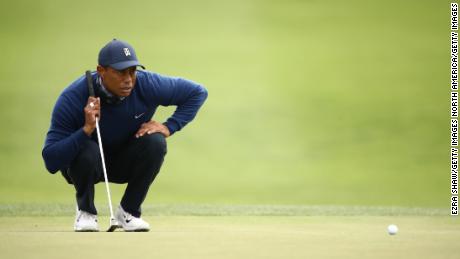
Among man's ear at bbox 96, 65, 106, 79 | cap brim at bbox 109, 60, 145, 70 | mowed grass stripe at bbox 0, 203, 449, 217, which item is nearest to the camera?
cap brim at bbox 109, 60, 145, 70

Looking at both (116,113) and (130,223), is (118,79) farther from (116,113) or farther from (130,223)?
(130,223)

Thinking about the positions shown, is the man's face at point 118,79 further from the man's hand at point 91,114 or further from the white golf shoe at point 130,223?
the white golf shoe at point 130,223

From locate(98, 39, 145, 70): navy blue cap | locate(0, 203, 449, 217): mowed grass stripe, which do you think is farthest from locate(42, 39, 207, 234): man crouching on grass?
locate(0, 203, 449, 217): mowed grass stripe

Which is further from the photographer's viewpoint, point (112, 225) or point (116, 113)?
point (116, 113)

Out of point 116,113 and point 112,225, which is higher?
point 116,113

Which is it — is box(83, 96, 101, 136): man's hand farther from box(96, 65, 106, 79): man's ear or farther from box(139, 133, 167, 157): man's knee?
box(139, 133, 167, 157): man's knee

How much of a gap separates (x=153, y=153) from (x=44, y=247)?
126 centimetres

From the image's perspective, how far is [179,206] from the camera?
7512mm

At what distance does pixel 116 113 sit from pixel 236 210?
251 centimetres

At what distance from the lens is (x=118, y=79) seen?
15.7ft

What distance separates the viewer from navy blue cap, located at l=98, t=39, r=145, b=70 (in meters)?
4.72

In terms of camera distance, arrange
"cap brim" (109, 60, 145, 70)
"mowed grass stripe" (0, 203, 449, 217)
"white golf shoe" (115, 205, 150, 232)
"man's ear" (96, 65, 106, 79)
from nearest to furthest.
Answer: "cap brim" (109, 60, 145, 70) < "man's ear" (96, 65, 106, 79) < "white golf shoe" (115, 205, 150, 232) < "mowed grass stripe" (0, 203, 449, 217)

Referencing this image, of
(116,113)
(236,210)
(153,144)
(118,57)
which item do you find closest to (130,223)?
(153,144)

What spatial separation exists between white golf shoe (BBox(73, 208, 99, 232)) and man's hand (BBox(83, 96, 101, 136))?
0.46m
